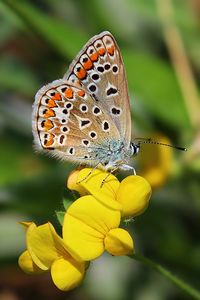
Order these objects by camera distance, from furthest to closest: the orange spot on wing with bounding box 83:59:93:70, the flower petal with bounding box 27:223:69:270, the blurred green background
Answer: the blurred green background
the orange spot on wing with bounding box 83:59:93:70
the flower petal with bounding box 27:223:69:270

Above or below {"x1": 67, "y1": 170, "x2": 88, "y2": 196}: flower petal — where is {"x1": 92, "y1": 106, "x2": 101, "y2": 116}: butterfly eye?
above

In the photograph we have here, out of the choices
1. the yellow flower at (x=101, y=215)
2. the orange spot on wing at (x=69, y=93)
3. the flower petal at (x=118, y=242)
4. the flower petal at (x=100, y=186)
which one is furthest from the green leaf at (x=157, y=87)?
the flower petal at (x=118, y=242)

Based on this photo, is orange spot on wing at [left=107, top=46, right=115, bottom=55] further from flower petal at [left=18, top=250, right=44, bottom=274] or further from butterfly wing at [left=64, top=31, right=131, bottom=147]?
flower petal at [left=18, top=250, right=44, bottom=274]

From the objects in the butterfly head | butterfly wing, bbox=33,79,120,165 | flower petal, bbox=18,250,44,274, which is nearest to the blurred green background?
the butterfly head

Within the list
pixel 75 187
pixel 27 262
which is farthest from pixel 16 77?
pixel 27 262

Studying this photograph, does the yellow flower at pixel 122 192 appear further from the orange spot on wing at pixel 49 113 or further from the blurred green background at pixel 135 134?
the blurred green background at pixel 135 134

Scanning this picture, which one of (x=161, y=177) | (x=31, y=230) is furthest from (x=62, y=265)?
(x=161, y=177)

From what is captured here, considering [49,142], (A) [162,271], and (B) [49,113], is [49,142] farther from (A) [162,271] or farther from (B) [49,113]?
(A) [162,271]
